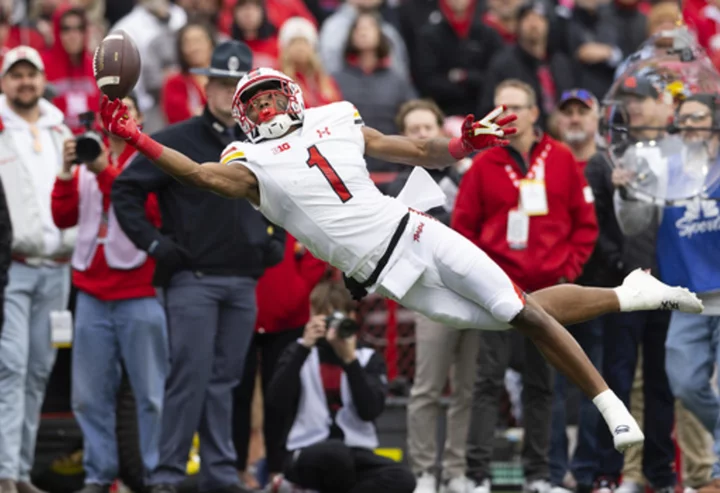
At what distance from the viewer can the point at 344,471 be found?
8.42m

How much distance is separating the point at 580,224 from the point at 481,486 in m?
1.70

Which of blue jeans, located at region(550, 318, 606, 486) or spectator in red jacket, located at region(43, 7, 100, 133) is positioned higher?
spectator in red jacket, located at region(43, 7, 100, 133)

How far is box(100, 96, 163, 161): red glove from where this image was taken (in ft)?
22.2

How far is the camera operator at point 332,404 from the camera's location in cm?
844

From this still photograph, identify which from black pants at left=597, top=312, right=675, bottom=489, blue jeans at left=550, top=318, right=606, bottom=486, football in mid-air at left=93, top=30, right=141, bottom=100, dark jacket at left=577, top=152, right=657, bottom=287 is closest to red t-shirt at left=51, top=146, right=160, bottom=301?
football in mid-air at left=93, top=30, right=141, bottom=100

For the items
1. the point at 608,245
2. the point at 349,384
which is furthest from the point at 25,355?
the point at 608,245

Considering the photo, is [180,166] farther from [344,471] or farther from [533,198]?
[533,198]

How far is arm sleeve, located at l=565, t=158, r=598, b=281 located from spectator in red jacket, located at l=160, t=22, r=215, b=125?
3.09 metres

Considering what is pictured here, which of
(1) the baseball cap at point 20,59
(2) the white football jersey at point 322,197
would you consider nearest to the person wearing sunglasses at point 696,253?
(2) the white football jersey at point 322,197

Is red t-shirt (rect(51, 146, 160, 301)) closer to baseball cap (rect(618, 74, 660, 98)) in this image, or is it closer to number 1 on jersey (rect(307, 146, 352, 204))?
number 1 on jersey (rect(307, 146, 352, 204))

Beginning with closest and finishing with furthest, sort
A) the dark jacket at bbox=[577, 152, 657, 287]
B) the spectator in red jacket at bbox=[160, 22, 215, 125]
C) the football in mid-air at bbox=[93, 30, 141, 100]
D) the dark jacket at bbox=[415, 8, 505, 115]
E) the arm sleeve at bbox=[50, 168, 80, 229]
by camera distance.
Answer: the football in mid-air at bbox=[93, 30, 141, 100]
the arm sleeve at bbox=[50, 168, 80, 229]
the dark jacket at bbox=[577, 152, 657, 287]
the spectator in red jacket at bbox=[160, 22, 215, 125]
the dark jacket at bbox=[415, 8, 505, 115]

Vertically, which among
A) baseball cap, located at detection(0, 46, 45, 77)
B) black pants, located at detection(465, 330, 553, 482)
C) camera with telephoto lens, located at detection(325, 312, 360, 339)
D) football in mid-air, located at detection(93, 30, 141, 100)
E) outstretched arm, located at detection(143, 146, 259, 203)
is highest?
baseball cap, located at detection(0, 46, 45, 77)

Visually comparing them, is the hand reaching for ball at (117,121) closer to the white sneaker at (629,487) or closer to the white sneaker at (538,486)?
the white sneaker at (538,486)

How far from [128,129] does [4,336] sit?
2.51 meters
